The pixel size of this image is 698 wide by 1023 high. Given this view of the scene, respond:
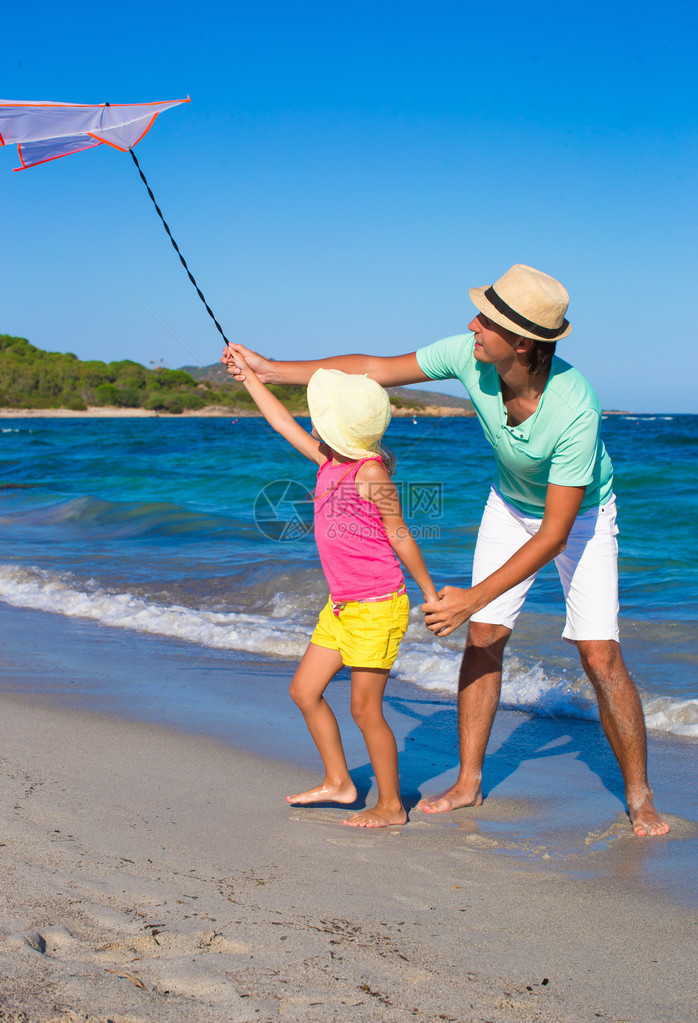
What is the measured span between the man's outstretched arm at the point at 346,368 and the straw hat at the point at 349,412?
378 mm

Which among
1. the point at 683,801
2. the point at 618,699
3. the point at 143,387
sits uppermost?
the point at 143,387

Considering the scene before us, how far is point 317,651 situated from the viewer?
9.20ft

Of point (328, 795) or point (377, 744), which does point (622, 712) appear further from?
point (328, 795)

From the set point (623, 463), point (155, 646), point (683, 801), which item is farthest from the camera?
point (623, 463)

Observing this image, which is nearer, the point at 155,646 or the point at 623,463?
the point at 155,646

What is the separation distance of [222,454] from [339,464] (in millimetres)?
21912

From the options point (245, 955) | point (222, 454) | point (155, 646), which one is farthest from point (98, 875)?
point (222, 454)

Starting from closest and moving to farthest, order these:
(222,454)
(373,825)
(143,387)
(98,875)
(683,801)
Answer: (98,875) → (373,825) → (683,801) → (222,454) → (143,387)

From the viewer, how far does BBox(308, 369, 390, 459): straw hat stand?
102 inches

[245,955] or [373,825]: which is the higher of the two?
[245,955]

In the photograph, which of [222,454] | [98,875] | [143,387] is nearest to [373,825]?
[98,875]

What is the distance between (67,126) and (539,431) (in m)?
2.22

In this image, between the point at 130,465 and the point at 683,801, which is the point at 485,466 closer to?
the point at 130,465

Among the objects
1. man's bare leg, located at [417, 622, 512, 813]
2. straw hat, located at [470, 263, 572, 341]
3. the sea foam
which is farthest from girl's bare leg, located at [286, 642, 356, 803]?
the sea foam
